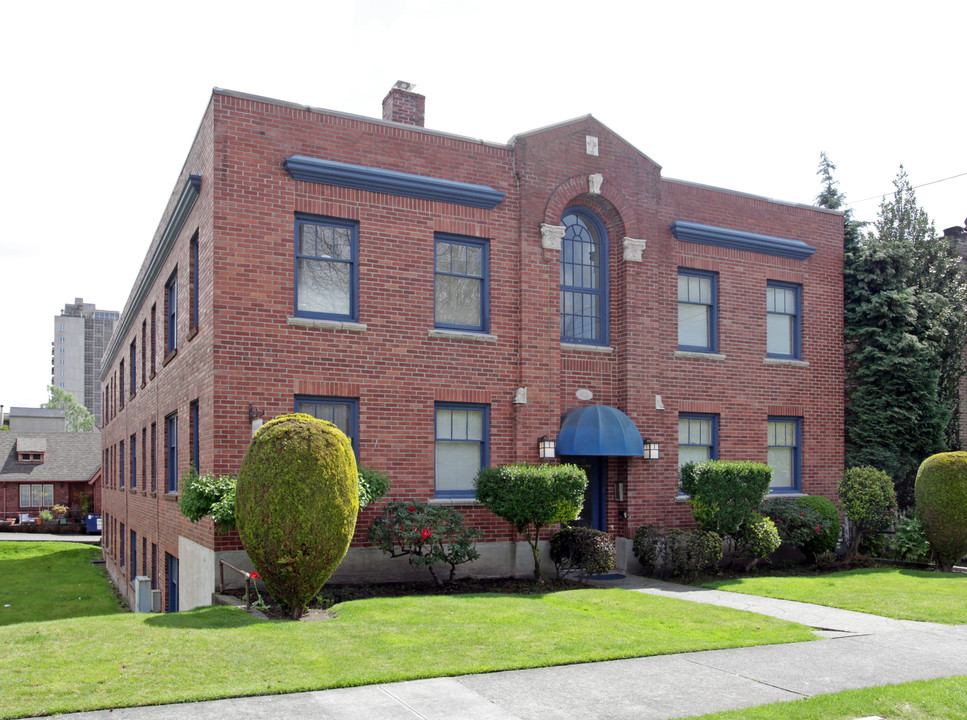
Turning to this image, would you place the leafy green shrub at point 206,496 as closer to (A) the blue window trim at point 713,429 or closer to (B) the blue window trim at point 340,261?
(B) the blue window trim at point 340,261

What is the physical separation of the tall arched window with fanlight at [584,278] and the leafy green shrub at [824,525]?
5653mm

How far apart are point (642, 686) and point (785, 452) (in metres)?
12.9

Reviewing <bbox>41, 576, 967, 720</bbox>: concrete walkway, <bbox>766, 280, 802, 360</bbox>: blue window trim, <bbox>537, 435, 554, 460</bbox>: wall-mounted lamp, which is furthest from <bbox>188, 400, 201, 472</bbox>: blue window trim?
<bbox>766, 280, 802, 360</bbox>: blue window trim

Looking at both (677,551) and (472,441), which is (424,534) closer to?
(472,441)

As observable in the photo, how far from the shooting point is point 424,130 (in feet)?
52.0

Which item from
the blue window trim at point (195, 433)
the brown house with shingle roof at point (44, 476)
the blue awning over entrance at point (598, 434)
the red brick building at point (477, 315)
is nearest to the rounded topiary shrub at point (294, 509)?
the red brick building at point (477, 315)

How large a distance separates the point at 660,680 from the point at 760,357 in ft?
40.4

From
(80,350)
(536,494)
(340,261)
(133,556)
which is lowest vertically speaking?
(133,556)

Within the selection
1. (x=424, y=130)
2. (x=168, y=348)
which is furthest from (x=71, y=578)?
(x=424, y=130)

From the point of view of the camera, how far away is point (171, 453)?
19.0 meters

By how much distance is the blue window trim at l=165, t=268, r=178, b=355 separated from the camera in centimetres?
1875

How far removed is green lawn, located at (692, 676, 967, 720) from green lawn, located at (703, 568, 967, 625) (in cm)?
430

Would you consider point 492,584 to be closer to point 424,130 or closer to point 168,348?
point 424,130

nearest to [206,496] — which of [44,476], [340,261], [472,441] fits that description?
[340,261]
